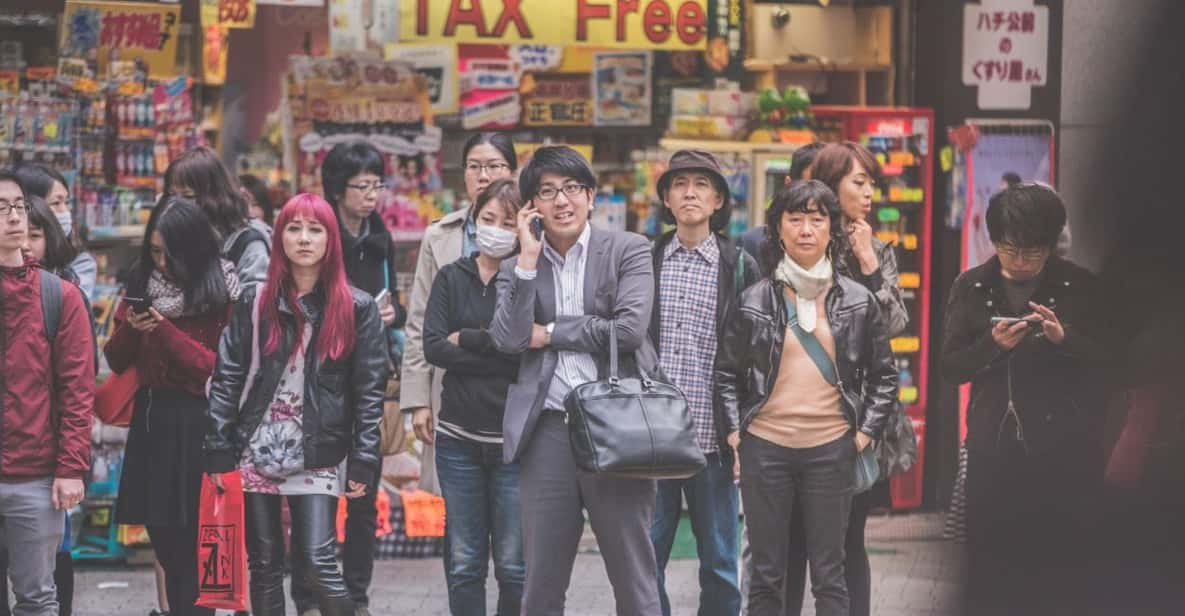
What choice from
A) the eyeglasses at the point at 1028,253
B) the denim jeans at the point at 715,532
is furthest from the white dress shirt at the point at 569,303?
the eyeglasses at the point at 1028,253

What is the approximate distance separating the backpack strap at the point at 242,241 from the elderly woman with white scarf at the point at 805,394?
84.3 inches

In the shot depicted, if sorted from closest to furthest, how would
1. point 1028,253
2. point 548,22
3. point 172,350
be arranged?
point 1028,253
point 172,350
point 548,22

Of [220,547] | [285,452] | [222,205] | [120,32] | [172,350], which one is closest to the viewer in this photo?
[285,452]

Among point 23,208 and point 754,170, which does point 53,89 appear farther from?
point 754,170

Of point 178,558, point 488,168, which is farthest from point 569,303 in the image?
point 178,558

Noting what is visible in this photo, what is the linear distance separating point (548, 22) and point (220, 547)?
141 inches

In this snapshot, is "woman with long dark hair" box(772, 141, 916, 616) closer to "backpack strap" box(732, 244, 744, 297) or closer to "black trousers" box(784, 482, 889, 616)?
"black trousers" box(784, 482, 889, 616)

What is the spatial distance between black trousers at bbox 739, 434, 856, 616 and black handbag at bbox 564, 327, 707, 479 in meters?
0.42

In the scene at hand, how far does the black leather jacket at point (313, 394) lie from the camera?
5.60m

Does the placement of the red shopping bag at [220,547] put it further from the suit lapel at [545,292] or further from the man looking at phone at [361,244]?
the suit lapel at [545,292]

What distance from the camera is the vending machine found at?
29.7 ft

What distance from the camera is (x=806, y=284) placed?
219 inches

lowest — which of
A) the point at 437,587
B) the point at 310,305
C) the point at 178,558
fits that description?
the point at 437,587

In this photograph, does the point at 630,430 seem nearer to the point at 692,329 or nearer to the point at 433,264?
the point at 692,329
